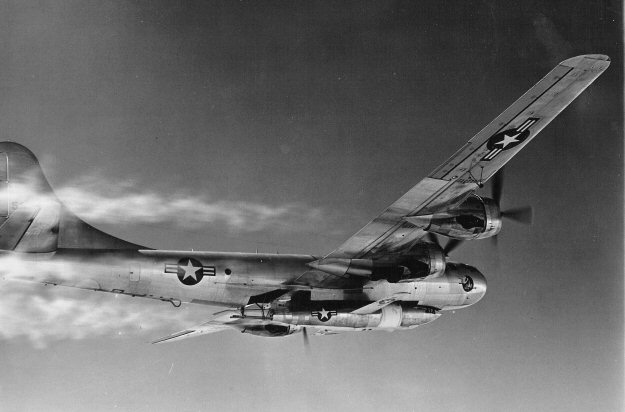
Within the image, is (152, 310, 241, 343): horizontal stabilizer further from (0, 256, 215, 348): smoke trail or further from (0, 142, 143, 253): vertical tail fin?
(0, 142, 143, 253): vertical tail fin

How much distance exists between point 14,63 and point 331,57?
595 cm

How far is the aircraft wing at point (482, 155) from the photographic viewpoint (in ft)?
34.3

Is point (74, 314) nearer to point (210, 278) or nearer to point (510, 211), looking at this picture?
point (210, 278)

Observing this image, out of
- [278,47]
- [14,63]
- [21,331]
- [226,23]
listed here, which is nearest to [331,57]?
[278,47]

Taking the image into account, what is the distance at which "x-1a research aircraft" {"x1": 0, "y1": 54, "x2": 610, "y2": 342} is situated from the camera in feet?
34.1

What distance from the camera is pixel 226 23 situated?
503 inches

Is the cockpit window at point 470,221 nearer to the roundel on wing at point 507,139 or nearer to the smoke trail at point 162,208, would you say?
the roundel on wing at point 507,139

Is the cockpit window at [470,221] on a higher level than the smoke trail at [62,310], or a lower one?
higher

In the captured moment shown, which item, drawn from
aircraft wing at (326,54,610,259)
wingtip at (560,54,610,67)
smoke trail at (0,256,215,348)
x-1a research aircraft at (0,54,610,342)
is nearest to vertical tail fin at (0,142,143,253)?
x-1a research aircraft at (0,54,610,342)

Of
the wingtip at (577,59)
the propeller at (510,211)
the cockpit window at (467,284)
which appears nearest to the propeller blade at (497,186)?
the propeller at (510,211)

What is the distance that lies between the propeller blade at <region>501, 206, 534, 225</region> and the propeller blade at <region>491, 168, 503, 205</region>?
250mm

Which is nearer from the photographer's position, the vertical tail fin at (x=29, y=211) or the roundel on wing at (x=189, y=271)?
the vertical tail fin at (x=29, y=211)

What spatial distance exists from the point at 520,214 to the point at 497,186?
645mm

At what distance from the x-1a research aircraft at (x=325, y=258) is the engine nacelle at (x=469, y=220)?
0.7 inches
